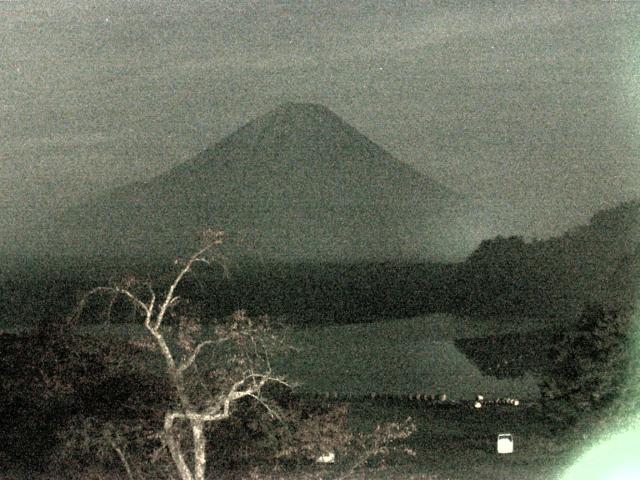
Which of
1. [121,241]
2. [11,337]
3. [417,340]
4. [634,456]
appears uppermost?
[121,241]

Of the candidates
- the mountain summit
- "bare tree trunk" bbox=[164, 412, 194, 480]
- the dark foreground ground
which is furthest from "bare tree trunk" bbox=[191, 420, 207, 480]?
the mountain summit

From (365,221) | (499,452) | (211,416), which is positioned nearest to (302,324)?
(499,452)

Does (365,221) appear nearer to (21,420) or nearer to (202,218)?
(202,218)

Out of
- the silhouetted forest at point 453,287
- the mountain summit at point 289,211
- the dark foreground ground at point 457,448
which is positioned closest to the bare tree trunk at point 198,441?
the dark foreground ground at point 457,448

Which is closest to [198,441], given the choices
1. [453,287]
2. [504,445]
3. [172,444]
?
[172,444]

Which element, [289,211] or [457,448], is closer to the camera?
[457,448]

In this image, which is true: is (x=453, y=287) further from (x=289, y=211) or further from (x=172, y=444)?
(x=289, y=211)
